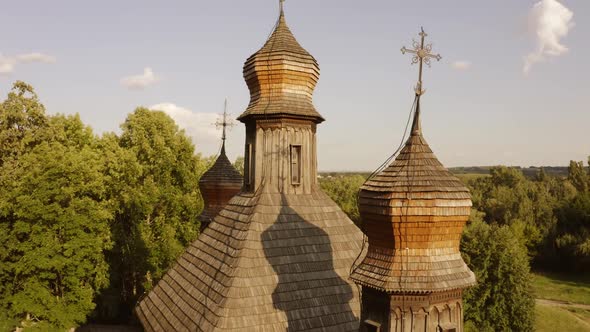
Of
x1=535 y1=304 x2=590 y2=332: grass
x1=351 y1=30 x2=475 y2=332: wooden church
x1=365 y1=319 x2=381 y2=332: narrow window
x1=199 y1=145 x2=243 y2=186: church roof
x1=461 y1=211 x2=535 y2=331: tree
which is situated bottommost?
x1=535 y1=304 x2=590 y2=332: grass

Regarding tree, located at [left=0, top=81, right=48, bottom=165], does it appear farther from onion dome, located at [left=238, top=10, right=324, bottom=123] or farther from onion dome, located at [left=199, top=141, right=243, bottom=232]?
onion dome, located at [left=238, top=10, right=324, bottom=123]

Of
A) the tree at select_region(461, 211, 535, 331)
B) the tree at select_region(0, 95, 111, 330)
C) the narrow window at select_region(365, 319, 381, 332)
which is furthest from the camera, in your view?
the tree at select_region(461, 211, 535, 331)

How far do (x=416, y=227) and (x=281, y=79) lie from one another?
7.33 meters

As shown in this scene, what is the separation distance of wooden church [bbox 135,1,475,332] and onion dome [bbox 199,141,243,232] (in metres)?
5.14

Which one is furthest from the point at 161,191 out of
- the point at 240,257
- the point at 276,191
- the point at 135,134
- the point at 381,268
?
the point at 381,268

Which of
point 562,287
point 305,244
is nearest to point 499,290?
point 305,244

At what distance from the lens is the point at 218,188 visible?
18.5m

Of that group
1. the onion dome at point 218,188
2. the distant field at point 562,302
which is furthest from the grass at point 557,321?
the onion dome at point 218,188

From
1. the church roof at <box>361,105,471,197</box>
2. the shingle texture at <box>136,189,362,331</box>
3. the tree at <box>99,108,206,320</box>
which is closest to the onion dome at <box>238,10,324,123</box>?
the shingle texture at <box>136,189,362,331</box>

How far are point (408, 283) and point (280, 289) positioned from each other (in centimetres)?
370

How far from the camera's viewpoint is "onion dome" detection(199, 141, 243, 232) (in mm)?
18453

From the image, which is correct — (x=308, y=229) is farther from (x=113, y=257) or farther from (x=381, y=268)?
(x=113, y=257)

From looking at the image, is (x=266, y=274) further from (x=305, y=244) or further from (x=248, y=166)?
(x=248, y=166)

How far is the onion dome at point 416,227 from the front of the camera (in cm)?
729
